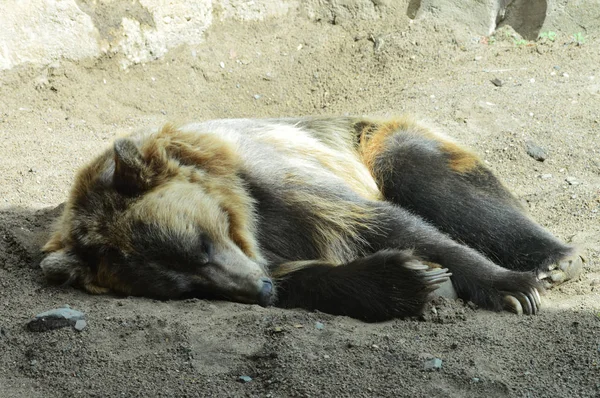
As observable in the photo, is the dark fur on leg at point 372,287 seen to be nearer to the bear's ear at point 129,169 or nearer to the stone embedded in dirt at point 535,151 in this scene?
the bear's ear at point 129,169

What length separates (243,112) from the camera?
26.4 ft

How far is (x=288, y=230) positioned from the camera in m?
4.38

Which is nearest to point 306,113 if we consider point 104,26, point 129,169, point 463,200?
point 104,26

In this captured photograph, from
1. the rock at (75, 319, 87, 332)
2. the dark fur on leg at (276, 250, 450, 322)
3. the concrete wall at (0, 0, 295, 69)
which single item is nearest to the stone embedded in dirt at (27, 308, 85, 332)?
the rock at (75, 319, 87, 332)

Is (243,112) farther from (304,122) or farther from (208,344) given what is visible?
(208,344)

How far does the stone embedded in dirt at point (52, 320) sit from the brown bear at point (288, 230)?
0.49 metres

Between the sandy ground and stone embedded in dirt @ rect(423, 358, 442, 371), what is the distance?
0.10 ft

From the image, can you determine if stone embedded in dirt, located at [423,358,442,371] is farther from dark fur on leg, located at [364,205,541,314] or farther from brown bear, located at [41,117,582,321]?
dark fur on leg, located at [364,205,541,314]

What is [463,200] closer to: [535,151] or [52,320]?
[535,151]

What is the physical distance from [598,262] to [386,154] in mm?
1577

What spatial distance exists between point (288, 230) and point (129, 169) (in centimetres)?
101

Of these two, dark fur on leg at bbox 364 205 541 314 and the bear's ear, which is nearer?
the bear's ear

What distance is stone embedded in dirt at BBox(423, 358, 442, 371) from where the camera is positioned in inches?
124

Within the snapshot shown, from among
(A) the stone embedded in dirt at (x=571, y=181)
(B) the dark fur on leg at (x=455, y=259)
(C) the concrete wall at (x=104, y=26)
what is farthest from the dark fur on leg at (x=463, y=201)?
(C) the concrete wall at (x=104, y=26)
